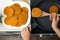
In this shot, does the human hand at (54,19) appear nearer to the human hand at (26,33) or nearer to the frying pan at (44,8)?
the frying pan at (44,8)

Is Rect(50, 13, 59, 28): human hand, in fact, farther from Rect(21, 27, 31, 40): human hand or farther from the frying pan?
Rect(21, 27, 31, 40): human hand

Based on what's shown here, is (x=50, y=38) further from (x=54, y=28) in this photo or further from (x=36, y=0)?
(x=36, y=0)

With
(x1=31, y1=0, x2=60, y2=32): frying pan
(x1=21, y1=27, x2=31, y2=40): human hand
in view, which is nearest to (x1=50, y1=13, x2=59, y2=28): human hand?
(x1=31, y1=0, x2=60, y2=32): frying pan

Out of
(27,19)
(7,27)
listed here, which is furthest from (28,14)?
(7,27)

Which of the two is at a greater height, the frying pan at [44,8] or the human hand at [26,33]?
the frying pan at [44,8]

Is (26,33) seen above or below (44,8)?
below

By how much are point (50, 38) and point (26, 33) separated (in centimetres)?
14

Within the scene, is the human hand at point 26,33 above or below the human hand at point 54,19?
below

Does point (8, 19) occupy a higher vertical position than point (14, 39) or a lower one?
higher

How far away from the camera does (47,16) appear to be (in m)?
0.95

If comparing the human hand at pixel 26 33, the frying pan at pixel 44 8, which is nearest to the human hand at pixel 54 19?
the frying pan at pixel 44 8

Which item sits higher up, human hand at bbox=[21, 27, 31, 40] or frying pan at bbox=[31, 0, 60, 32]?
frying pan at bbox=[31, 0, 60, 32]

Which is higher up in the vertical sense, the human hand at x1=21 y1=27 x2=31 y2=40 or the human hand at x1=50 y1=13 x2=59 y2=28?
the human hand at x1=50 y1=13 x2=59 y2=28

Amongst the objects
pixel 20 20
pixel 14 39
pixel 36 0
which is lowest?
pixel 14 39
